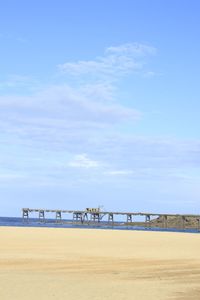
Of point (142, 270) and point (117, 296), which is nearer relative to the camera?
point (117, 296)

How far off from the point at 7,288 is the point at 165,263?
30.5 ft

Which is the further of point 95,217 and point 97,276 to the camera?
point 95,217

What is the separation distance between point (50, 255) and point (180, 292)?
10849 mm

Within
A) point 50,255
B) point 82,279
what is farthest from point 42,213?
point 82,279

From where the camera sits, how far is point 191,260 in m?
21.5

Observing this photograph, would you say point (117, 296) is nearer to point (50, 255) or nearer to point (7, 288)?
point (7, 288)

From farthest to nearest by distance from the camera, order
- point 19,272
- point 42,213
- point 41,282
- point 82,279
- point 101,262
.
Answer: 1. point 42,213
2. point 101,262
3. point 19,272
4. point 82,279
5. point 41,282

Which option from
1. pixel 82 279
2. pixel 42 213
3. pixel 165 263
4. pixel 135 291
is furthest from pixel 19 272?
pixel 42 213

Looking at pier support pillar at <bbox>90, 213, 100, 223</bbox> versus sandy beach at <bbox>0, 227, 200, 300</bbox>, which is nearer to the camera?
sandy beach at <bbox>0, 227, 200, 300</bbox>

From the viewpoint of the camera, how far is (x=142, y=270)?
678 inches

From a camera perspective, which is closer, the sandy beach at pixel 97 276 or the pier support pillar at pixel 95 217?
the sandy beach at pixel 97 276

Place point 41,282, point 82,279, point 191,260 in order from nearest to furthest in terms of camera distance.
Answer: point 41,282, point 82,279, point 191,260

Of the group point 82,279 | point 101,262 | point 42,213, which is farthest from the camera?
point 42,213

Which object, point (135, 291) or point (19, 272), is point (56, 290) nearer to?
point (135, 291)
